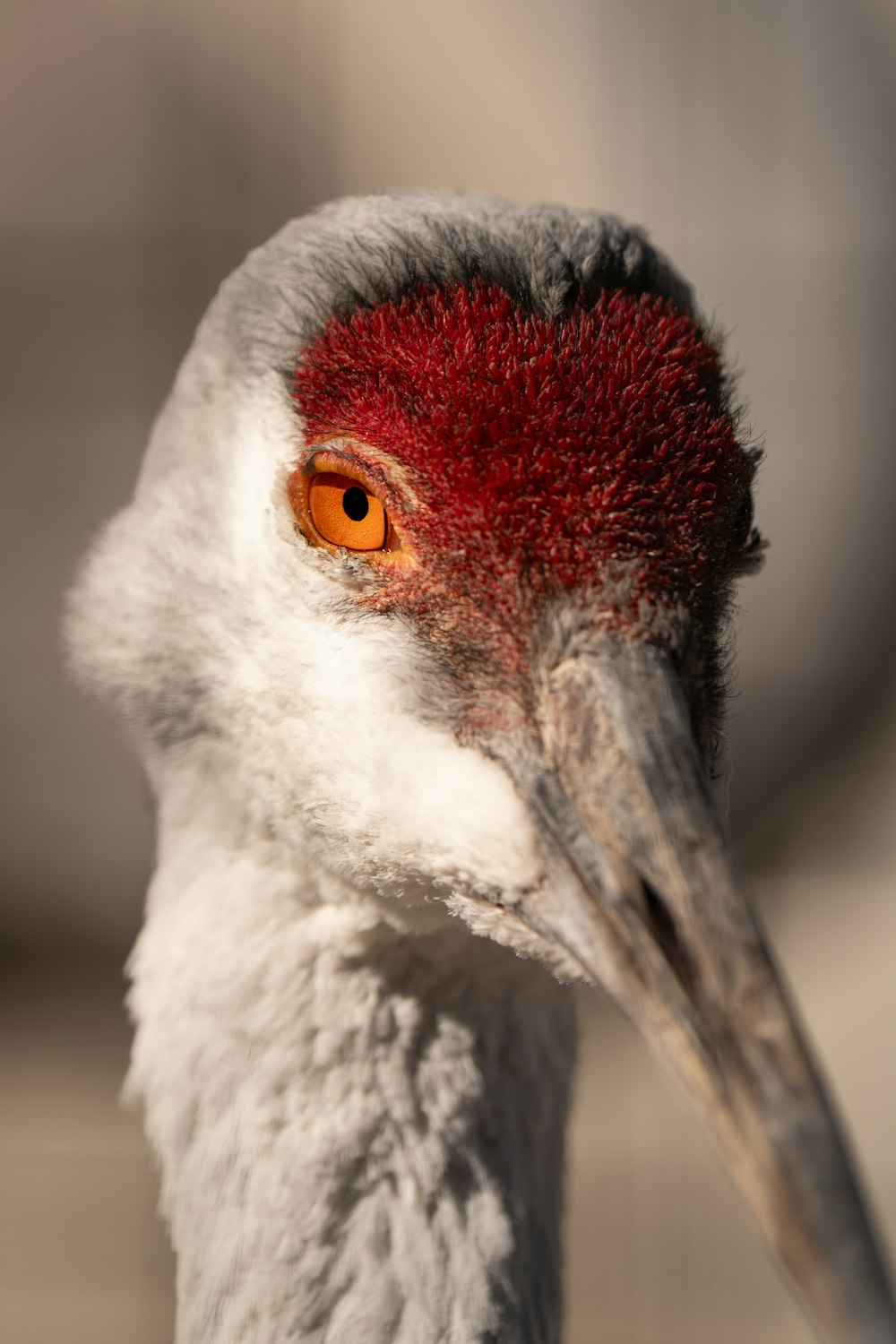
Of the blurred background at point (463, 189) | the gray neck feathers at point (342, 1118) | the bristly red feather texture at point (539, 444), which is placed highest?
the blurred background at point (463, 189)

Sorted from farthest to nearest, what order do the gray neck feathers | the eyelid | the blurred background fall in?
the blurred background
the gray neck feathers
the eyelid

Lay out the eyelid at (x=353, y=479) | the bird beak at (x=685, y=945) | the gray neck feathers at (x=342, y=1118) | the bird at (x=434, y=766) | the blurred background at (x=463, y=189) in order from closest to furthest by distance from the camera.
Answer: the bird beak at (x=685, y=945), the bird at (x=434, y=766), the eyelid at (x=353, y=479), the gray neck feathers at (x=342, y=1118), the blurred background at (x=463, y=189)

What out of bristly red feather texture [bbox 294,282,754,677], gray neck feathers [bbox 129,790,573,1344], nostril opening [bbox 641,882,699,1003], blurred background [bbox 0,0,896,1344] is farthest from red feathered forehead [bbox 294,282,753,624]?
blurred background [bbox 0,0,896,1344]

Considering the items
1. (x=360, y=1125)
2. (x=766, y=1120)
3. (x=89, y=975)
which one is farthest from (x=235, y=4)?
(x=766, y=1120)

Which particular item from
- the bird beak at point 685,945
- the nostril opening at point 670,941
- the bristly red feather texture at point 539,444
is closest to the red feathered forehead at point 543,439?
the bristly red feather texture at point 539,444

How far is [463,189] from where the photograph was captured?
3.99 m

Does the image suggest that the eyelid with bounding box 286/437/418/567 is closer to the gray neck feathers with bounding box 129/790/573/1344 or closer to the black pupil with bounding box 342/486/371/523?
the black pupil with bounding box 342/486/371/523

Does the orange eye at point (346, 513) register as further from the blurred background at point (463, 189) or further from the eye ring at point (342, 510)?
the blurred background at point (463, 189)

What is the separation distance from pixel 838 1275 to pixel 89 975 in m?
4.01

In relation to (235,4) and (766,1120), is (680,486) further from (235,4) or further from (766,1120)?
(235,4)

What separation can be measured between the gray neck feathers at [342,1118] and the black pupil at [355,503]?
0.37m

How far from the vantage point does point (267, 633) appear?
1247mm

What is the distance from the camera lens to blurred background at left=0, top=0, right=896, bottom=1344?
4.08 m

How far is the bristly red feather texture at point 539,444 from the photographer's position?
1094 mm
